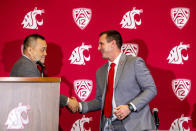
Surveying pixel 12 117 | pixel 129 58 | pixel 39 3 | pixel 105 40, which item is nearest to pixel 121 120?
pixel 129 58

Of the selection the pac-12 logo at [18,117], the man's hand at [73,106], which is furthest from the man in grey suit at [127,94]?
the pac-12 logo at [18,117]

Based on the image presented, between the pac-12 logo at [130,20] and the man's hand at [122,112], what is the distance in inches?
55.0

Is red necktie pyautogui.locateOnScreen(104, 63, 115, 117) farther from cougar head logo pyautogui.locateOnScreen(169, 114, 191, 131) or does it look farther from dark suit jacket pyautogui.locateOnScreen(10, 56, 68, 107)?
cougar head logo pyautogui.locateOnScreen(169, 114, 191, 131)

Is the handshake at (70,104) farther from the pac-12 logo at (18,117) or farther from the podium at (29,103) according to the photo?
the pac-12 logo at (18,117)

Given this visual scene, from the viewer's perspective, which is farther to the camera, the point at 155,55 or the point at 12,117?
the point at 155,55

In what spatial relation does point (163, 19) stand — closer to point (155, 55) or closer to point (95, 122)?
point (155, 55)

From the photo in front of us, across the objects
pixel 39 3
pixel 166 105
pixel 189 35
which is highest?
pixel 39 3

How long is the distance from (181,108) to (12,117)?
89.3 inches

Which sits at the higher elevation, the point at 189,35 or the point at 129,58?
the point at 189,35

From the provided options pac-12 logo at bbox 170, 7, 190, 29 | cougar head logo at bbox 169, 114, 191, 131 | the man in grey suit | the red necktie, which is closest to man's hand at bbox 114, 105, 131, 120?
the man in grey suit

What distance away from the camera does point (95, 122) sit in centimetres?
365

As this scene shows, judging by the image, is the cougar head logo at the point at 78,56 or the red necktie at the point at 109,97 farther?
the cougar head logo at the point at 78,56

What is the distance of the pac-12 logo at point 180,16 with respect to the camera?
3.66 meters

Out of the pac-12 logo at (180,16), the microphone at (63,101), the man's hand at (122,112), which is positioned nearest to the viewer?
the man's hand at (122,112)
